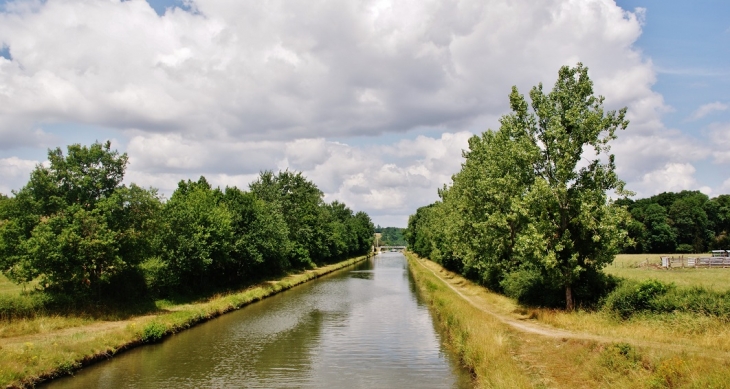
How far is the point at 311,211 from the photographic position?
89.9m

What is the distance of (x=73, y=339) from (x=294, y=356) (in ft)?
34.7

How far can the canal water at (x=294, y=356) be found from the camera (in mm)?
20281

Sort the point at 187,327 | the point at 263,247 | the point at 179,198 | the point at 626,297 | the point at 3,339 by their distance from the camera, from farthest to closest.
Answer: the point at 263,247
the point at 179,198
the point at 187,327
the point at 626,297
the point at 3,339

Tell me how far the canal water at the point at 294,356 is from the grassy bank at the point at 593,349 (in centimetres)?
167

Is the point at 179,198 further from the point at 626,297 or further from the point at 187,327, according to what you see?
the point at 626,297

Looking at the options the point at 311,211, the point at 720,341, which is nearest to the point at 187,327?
the point at 720,341

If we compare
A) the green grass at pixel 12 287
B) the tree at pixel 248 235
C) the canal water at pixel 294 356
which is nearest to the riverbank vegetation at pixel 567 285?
the canal water at pixel 294 356

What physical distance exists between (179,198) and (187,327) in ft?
63.2

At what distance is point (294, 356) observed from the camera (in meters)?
25.0

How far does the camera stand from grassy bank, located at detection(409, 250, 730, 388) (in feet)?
49.1

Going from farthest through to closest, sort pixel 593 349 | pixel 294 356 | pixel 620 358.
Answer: pixel 294 356 → pixel 593 349 → pixel 620 358

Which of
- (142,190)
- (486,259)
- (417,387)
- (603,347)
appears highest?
(142,190)

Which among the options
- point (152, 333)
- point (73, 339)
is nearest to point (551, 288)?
point (152, 333)

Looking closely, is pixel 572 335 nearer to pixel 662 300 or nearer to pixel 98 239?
pixel 662 300
